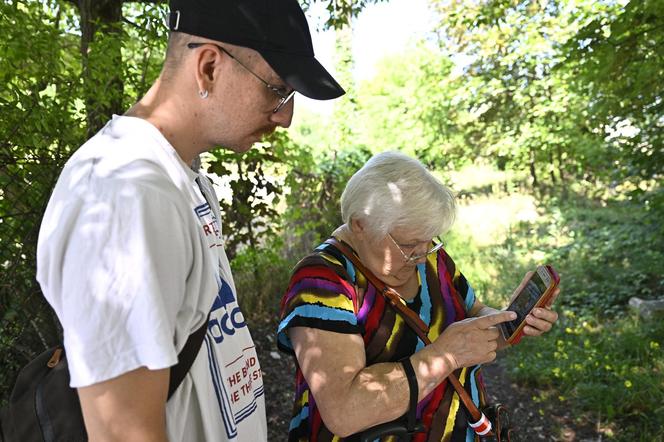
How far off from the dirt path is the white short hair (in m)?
2.48

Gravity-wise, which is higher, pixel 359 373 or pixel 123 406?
pixel 123 406

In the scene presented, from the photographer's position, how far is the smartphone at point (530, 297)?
1757 millimetres

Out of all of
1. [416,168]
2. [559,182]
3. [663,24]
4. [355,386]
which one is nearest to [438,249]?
[416,168]

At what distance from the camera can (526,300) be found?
1.90m

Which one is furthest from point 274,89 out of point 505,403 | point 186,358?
point 505,403

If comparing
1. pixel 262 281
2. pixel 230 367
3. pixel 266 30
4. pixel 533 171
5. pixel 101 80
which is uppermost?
pixel 101 80

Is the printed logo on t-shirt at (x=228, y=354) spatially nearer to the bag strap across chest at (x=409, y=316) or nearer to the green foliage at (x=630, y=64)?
the bag strap across chest at (x=409, y=316)

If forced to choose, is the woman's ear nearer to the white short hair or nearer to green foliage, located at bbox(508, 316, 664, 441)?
the white short hair

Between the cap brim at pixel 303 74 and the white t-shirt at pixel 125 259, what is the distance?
27 cm

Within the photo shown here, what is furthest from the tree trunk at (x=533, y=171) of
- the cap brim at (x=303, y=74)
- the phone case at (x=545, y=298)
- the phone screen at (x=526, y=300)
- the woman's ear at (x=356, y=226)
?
the cap brim at (x=303, y=74)

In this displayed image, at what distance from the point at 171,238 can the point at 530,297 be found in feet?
4.68

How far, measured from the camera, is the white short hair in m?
1.80

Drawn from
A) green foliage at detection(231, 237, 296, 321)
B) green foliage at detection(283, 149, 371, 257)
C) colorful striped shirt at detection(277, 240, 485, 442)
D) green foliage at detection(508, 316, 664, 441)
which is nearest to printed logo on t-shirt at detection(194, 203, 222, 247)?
Result: colorful striped shirt at detection(277, 240, 485, 442)

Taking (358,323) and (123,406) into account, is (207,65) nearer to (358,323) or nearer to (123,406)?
(123,406)
